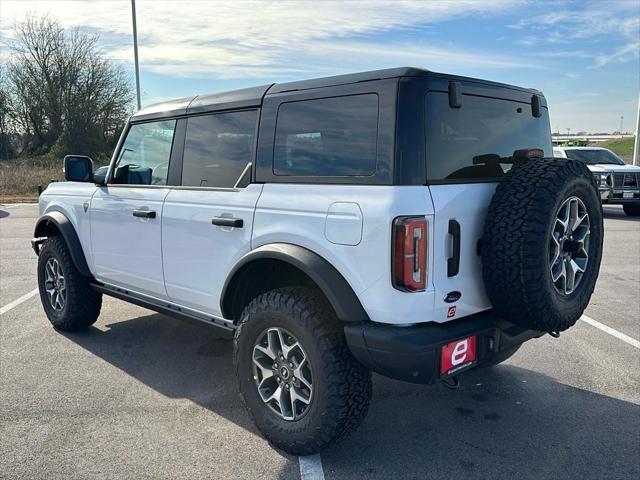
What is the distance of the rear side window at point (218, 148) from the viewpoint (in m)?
3.53

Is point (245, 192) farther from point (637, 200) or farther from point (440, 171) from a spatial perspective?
point (637, 200)

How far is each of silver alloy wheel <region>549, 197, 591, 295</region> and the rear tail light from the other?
70 cm

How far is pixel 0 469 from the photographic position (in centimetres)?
294

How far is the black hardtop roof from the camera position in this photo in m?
2.81

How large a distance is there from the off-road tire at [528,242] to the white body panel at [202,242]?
4.45ft

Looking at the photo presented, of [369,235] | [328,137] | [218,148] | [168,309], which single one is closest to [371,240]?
[369,235]

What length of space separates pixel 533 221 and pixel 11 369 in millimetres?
3866

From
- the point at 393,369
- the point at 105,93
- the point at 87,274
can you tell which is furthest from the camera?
the point at 105,93

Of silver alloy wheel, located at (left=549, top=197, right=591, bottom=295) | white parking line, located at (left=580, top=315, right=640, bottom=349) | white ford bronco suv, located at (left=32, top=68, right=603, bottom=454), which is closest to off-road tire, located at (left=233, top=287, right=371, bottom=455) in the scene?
white ford bronco suv, located at (left=32, top=68, right=603, bottom=454)

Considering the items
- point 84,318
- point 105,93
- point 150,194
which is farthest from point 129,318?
point 105,93

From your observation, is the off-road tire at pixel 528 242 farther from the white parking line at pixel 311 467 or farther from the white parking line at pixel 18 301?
the white parking line at pixel 18 301

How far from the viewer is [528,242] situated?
267 cm

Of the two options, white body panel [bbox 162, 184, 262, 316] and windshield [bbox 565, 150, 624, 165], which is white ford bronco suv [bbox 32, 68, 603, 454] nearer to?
white body panel [bbox 162, 184, 262, 316]

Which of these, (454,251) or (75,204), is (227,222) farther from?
(75,204)
